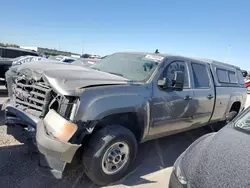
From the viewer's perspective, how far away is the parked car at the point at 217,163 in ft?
6.14

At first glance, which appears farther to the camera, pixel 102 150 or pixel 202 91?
pixel 202 91

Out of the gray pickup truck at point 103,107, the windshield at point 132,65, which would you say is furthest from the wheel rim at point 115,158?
the windshield at point 132,65

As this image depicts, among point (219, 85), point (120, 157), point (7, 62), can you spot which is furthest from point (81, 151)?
point (7, 62)

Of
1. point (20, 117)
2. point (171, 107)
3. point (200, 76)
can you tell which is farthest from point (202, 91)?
point (20, 117)

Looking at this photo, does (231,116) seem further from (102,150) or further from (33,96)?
(33,96)

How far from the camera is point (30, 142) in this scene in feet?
9.52

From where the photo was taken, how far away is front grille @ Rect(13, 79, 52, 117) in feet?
9.72

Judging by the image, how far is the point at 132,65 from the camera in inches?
160

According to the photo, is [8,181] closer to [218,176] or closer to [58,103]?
[58,103]

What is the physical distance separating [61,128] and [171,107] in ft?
6.46

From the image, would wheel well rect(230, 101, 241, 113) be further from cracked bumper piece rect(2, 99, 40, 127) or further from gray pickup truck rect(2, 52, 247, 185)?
cracked bumper piece rect(2, 99, 40, 127)

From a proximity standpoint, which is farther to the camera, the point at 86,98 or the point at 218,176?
the point at 86,98

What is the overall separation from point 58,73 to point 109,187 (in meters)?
1.67

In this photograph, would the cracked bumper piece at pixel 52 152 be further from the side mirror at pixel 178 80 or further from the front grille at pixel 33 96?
the side mirror at pixel 178 80
